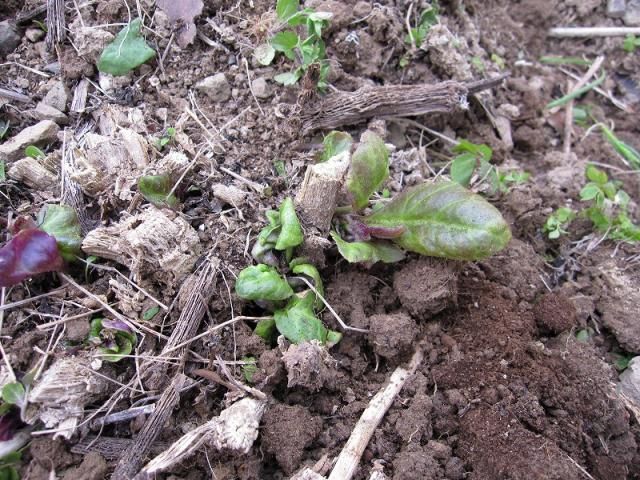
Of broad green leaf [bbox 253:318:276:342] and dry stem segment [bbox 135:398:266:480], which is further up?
broad green leaf [bbox 253:318:276:342]

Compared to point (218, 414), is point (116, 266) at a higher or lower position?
higher

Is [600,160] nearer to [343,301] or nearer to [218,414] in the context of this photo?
[343,301]

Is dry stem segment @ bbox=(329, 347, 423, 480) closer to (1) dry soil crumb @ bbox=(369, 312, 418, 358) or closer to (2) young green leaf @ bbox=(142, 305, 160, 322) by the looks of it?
(1) dry soil crumb @ bbox=(369, 312, 418, 358)

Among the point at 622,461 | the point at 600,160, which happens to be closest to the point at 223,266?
the point at 622,461

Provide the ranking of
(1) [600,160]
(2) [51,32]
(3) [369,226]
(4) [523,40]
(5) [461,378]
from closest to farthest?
(5) [461,378], (3) [369,226], (2) [51,32], (1) [600,160], (4) [523,40]

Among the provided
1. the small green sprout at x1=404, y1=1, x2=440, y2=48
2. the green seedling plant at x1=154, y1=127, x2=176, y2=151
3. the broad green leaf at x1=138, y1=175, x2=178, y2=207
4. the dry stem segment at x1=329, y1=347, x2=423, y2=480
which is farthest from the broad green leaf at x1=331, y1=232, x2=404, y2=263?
the small green sprout at x1=404, y1=1, x2=440, y2=48

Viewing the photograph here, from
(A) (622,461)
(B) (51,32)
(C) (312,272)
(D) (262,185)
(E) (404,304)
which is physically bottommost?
(A) (622,461)

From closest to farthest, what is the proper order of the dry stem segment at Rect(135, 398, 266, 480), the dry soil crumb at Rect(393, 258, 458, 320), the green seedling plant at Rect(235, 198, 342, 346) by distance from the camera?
the dry stem segment at Rect(135, 398, 266, 480)
the green seedling plant at Rect(235, 198, 342, 346)
the dry soil crumb at Rect(393, 258, 458, 320)

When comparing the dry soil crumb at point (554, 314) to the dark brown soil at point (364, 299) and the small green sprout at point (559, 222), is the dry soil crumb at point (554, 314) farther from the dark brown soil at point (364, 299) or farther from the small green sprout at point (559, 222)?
the small green sprout at point (559, 222)
